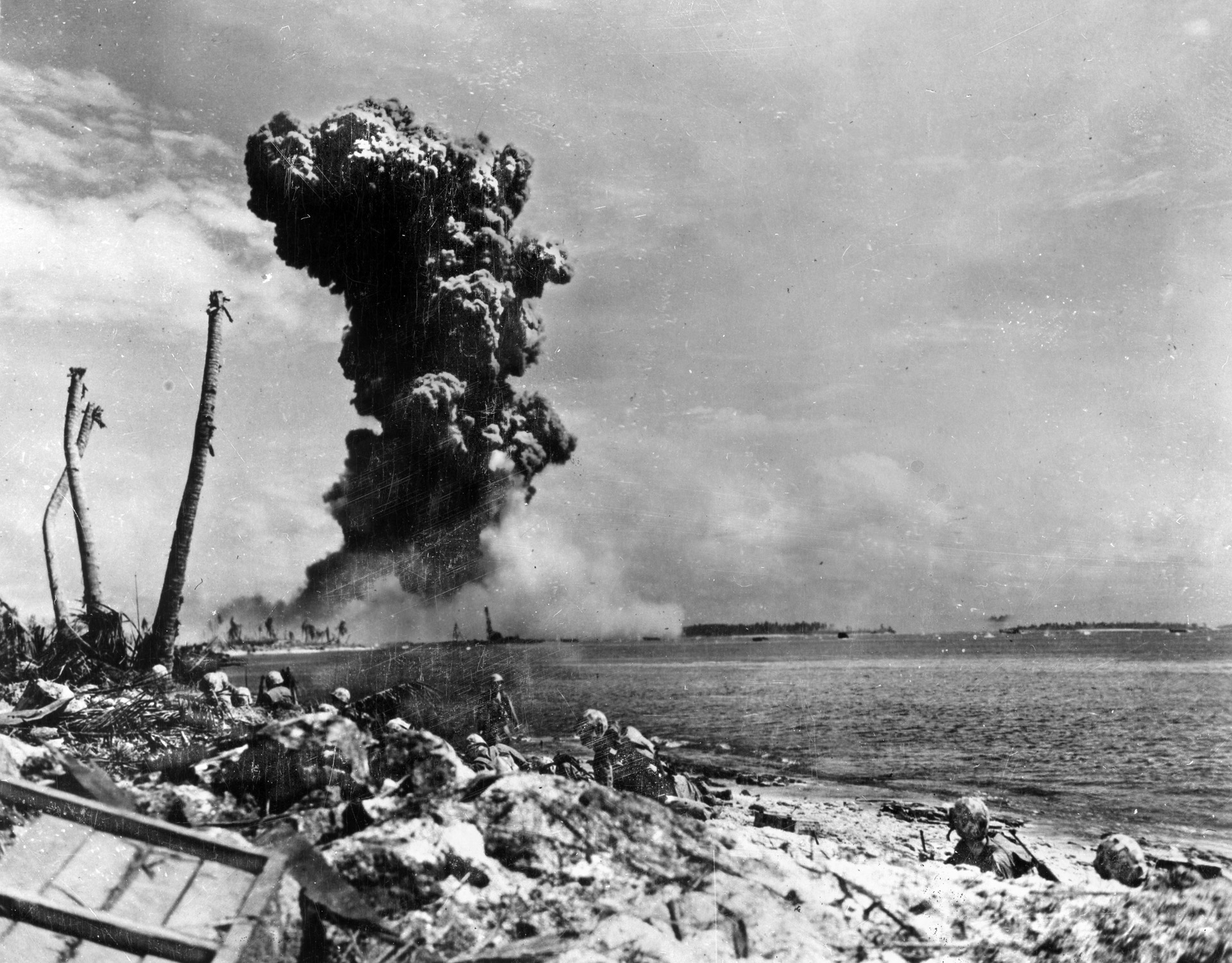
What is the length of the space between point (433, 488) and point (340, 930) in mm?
6284

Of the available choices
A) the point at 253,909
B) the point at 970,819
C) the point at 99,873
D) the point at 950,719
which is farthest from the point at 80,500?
the point at 950,719

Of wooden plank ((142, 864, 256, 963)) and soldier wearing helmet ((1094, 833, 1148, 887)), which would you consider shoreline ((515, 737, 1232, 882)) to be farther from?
wooden plank ((142, 864, 256, 963))

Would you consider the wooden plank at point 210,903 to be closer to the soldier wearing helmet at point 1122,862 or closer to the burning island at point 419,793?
the burning island at point 419,793

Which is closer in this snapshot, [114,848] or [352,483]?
[114,848]

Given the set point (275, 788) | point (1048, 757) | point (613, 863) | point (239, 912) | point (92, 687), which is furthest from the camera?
point (1048, 757)

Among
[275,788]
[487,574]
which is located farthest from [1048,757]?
[275,788]

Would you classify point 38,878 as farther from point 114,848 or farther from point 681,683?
point 681,683

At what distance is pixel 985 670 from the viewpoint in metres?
38.1

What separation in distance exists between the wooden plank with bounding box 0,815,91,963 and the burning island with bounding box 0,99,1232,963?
0.04 ft

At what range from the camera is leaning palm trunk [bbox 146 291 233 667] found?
5961 mm

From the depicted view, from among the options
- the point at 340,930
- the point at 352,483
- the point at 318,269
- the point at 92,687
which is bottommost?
the point at 340,930

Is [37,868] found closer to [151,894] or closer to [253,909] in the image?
[151,894]

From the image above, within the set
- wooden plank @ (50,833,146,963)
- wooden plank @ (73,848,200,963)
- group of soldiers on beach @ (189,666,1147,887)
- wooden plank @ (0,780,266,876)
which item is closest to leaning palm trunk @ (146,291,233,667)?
group of soldiers on beach @ (189,666,1147,887)

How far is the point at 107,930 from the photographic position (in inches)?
116
